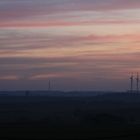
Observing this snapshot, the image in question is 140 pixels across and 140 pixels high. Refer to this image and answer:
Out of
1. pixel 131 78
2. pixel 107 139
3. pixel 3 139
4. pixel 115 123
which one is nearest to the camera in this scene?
pixel 3 139

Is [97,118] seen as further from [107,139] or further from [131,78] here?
[131,78]

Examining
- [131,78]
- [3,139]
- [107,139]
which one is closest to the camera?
[3,139]

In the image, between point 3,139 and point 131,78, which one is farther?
point 131,78

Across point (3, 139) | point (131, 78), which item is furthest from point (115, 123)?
point (131, 78)

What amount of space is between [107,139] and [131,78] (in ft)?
491

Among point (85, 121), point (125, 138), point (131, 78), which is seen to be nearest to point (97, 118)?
point (85, 121)

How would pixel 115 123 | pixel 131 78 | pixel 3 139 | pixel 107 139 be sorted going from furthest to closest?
pixel 131 78
pixel 115 123
pixel 107 139
pixel 3 139

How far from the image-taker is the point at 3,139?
31.9 m

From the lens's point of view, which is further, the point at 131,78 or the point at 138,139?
the point at 131,78

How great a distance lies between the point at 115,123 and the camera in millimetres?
67375

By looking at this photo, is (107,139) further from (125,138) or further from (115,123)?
(115,123)

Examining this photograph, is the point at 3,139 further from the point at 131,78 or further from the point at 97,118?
the point at 131,78

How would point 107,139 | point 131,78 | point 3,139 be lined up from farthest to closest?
point 131,78, point 107,139, point 3,139

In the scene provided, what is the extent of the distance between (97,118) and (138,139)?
125 ft
